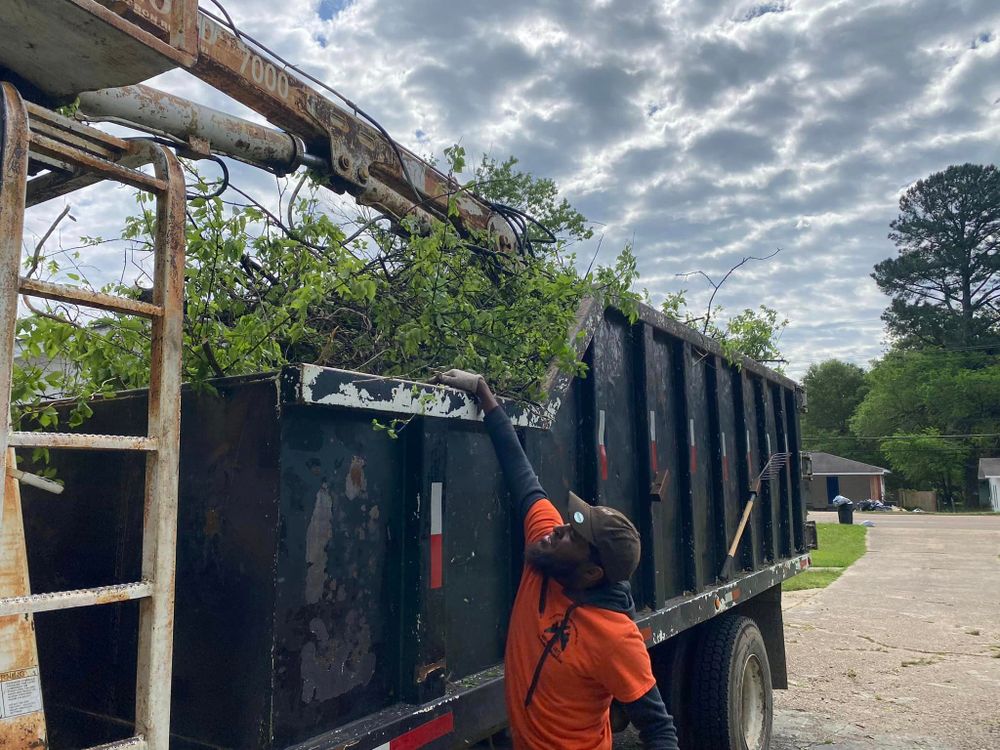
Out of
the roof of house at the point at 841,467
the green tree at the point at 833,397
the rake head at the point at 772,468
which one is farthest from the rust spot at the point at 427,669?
the green tree at the point at 833,397

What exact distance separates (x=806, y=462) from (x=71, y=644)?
6.07 meters

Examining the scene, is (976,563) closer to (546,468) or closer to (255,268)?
(546,468)

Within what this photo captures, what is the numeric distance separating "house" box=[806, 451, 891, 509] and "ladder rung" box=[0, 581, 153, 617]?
59.1 meters

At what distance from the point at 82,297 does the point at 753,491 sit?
4419 mm

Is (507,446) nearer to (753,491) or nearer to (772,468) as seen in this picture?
(753,491)

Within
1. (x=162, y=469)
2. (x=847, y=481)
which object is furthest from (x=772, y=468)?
(x=847, y=481)

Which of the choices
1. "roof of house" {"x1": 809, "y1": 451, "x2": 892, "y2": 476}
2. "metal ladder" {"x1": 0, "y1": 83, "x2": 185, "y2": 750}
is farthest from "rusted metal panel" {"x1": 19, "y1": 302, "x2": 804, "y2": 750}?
"roof of house" {"x1": 809, "y1": 451, "x2": 892, "y2": 476}

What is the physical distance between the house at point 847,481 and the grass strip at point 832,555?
31642 mm

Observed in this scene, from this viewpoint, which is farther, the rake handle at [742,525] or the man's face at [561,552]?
the rake handle at [742,525]

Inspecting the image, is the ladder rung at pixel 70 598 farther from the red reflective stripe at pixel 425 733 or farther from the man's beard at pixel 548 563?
the man's beard at pixel 548 563

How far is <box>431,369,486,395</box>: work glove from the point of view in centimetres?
241

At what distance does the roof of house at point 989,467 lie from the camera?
48406 millimetres

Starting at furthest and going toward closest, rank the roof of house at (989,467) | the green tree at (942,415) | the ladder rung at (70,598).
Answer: the green tree at (942,415)
the roof of house at (989,467)
the ladder rung at (70,598)

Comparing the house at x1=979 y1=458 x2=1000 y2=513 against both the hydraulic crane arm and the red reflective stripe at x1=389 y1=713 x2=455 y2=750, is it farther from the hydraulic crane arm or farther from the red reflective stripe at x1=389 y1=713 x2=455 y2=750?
the red reflective stripe at x1=389 y1=713 x2=455 y2=750
